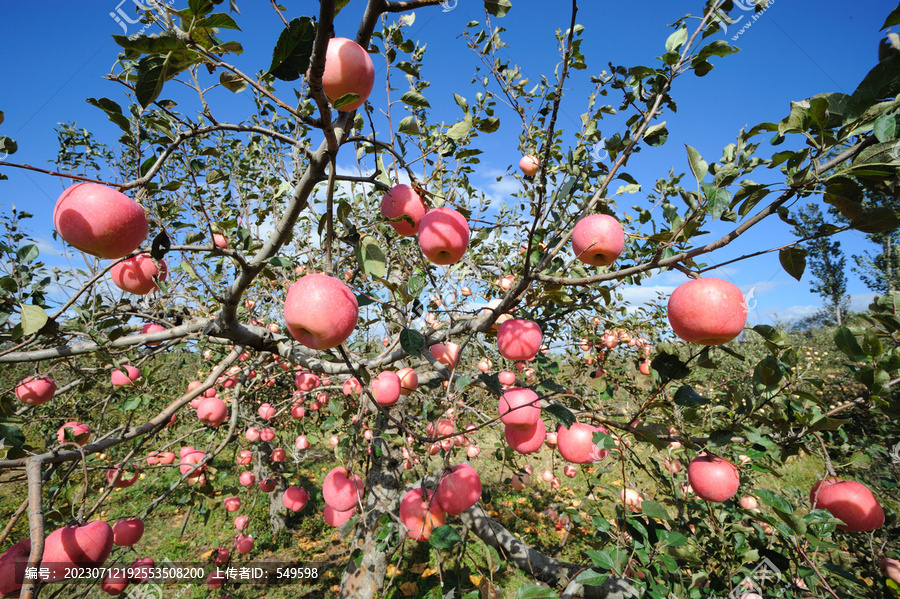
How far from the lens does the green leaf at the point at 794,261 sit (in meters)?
1.15

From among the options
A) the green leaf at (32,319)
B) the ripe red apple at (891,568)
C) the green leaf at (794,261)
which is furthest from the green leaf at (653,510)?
the green leaf at (32,319)

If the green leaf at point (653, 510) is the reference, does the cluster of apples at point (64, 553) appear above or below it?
below

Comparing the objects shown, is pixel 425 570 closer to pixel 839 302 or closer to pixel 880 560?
→ pixel 880 560

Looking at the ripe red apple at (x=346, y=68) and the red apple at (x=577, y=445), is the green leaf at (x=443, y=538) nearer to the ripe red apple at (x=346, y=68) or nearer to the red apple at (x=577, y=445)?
the red apple at (x=577, y=445)

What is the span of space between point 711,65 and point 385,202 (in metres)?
1.43

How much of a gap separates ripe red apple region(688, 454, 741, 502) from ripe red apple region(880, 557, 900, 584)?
4.95 ft

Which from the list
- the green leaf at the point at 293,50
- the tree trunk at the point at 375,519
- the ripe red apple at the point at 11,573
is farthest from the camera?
the tree trunk at the point at 375,519

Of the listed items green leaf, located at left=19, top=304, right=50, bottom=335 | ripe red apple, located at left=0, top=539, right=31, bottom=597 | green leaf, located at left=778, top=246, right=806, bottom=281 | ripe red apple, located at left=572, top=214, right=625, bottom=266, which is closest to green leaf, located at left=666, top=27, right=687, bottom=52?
ripe red apple, located at left=572, top=214, right=625, bottom=266

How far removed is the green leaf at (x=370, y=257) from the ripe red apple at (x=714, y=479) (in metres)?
1.72

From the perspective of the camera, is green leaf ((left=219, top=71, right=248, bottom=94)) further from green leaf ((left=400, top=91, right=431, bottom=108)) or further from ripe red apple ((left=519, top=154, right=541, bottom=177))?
ripe red apple ((left=519, top=154, right=541, bottom=177))

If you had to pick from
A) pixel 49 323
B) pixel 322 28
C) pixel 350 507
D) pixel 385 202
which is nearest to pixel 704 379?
pixel 350 507

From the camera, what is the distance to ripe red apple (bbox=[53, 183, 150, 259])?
47.9 inches

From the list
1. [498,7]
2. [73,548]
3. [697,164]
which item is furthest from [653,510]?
[73,548]

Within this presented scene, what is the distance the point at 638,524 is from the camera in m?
1.72
